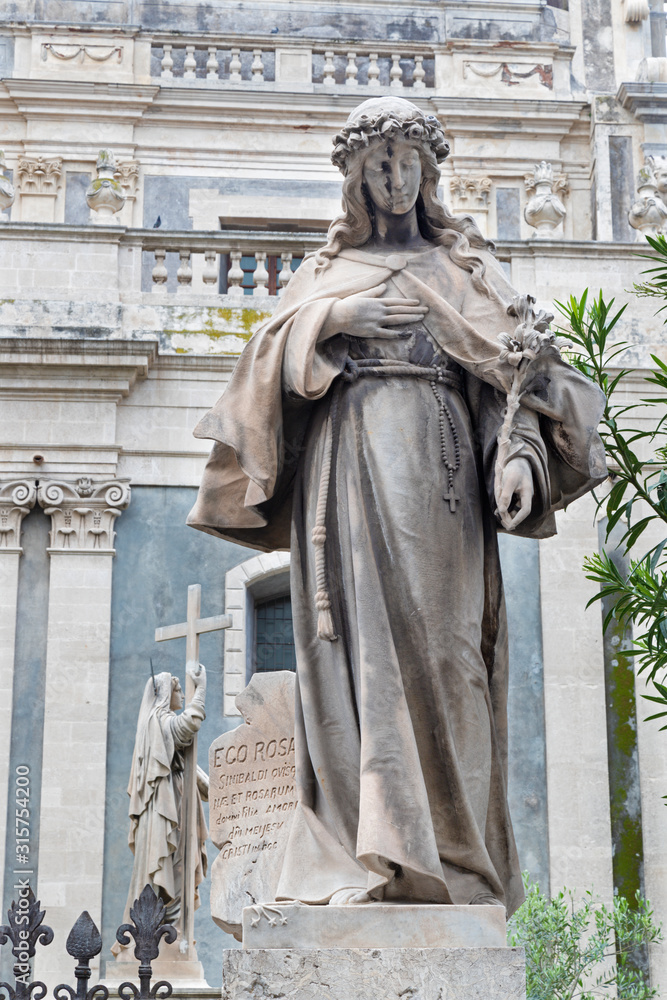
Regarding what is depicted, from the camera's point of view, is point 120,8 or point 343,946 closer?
point 343,946

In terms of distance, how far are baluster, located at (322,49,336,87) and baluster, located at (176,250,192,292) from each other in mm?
5807

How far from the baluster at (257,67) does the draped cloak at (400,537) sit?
685 inches

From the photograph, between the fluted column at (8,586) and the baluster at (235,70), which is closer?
the fluted column at (8,586)

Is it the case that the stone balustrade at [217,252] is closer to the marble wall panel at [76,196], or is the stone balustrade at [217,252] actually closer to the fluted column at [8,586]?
the fluted column at [8,586]

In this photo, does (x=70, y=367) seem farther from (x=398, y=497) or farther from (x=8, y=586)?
(x=398, y=497)

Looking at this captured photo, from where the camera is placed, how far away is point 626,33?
2219 cm

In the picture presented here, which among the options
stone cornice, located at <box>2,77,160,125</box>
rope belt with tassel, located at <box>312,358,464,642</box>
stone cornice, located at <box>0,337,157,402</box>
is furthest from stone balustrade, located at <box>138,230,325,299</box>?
rope belt with tassel, located at <box>312,358,464,642</box>

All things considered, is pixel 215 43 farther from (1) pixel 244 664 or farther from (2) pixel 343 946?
(2) pixel 343 946

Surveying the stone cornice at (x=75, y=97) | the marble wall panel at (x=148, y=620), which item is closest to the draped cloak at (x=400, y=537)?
the marble wall panel at (x=148, y=620)

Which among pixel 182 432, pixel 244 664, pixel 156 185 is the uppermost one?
pixel 156 185

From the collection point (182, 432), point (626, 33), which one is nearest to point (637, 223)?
point (182, 432)

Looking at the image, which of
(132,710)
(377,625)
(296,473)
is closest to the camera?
(377,625)

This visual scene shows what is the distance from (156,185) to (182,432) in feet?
20.3

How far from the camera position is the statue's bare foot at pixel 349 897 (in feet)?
13.0
